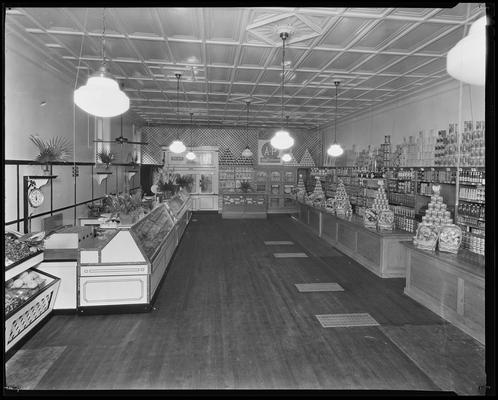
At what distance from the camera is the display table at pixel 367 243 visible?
668cm

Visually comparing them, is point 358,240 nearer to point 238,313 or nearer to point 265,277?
point 265,277

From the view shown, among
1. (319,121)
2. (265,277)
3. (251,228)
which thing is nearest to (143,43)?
(265,277)

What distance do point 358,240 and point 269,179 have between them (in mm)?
9364

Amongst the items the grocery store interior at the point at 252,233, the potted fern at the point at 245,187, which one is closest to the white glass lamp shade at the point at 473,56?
the grocery store interior at the point at 252,233

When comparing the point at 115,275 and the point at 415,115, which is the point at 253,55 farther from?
the point at 415,115

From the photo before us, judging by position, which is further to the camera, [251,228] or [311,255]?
[251,228]

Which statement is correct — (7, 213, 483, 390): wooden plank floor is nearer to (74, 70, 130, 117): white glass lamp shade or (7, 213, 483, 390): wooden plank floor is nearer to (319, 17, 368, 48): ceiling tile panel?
(74, 70, 130, 117): white glass lamp shade

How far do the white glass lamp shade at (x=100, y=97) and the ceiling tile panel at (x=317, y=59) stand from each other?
393 cm

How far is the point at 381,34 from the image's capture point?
554 centimetres

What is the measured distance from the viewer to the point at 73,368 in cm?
351

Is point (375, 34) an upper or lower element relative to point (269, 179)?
upper

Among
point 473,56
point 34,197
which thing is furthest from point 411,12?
point 34,197

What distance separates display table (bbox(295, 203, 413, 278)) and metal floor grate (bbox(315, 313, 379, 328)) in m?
2.07

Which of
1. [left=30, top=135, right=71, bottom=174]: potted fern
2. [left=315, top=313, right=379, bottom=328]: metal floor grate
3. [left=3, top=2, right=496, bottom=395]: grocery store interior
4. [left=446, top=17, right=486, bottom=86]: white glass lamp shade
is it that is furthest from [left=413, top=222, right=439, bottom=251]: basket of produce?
[left=30, top=135, right=71, bottom=174]: potted fern
